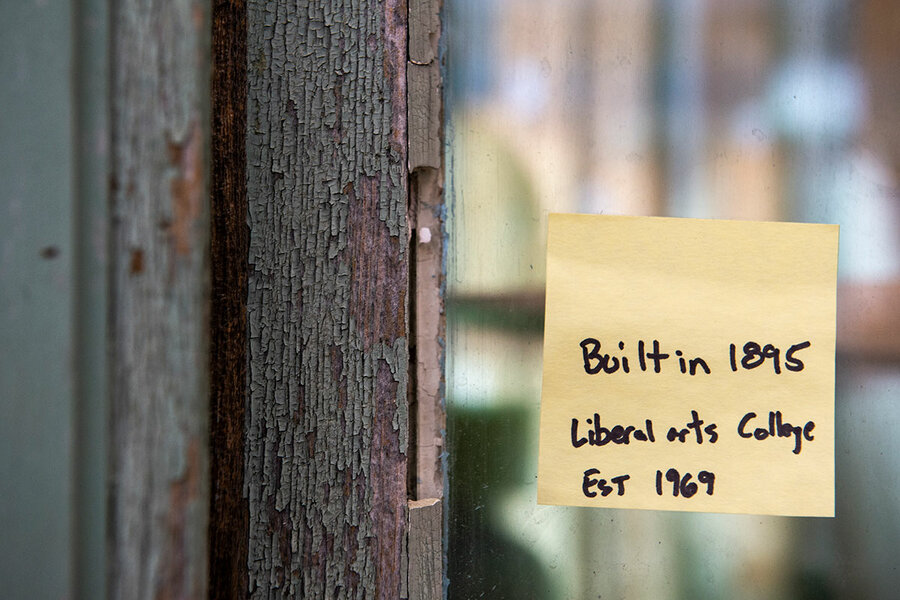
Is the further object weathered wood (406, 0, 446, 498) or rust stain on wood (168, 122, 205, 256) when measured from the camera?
weathered wood (406, 0, 446, 498)

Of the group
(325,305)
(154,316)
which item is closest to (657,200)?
(325,305)

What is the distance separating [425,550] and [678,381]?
0.30 metres

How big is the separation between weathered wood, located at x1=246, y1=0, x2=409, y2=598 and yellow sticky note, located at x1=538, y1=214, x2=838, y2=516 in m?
0.17

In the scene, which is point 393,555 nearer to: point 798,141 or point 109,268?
point 109,268

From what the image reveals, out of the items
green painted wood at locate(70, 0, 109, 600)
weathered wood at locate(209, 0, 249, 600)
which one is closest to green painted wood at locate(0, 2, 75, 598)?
green painted wood at locate(70, 0, 109, 600)

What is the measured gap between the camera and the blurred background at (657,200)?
1.86 ft

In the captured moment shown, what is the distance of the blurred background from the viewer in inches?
22.4

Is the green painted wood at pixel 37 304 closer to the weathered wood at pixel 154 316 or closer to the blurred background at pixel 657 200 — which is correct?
the weathered wood at pixel 154 316

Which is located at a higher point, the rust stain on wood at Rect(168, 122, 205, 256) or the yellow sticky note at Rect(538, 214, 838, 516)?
the rust stain on wood at Rect(168, 122, 205, 256)

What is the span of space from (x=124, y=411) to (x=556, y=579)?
446 millimetres

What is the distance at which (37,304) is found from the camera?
349mm

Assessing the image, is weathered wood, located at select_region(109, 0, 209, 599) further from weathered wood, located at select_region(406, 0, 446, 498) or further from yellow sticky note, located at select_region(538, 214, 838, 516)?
yellow sticky note, located at select_region(538, 214, 838, 516)

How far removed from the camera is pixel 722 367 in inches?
22.3

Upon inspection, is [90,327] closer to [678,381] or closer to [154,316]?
[154,316]
